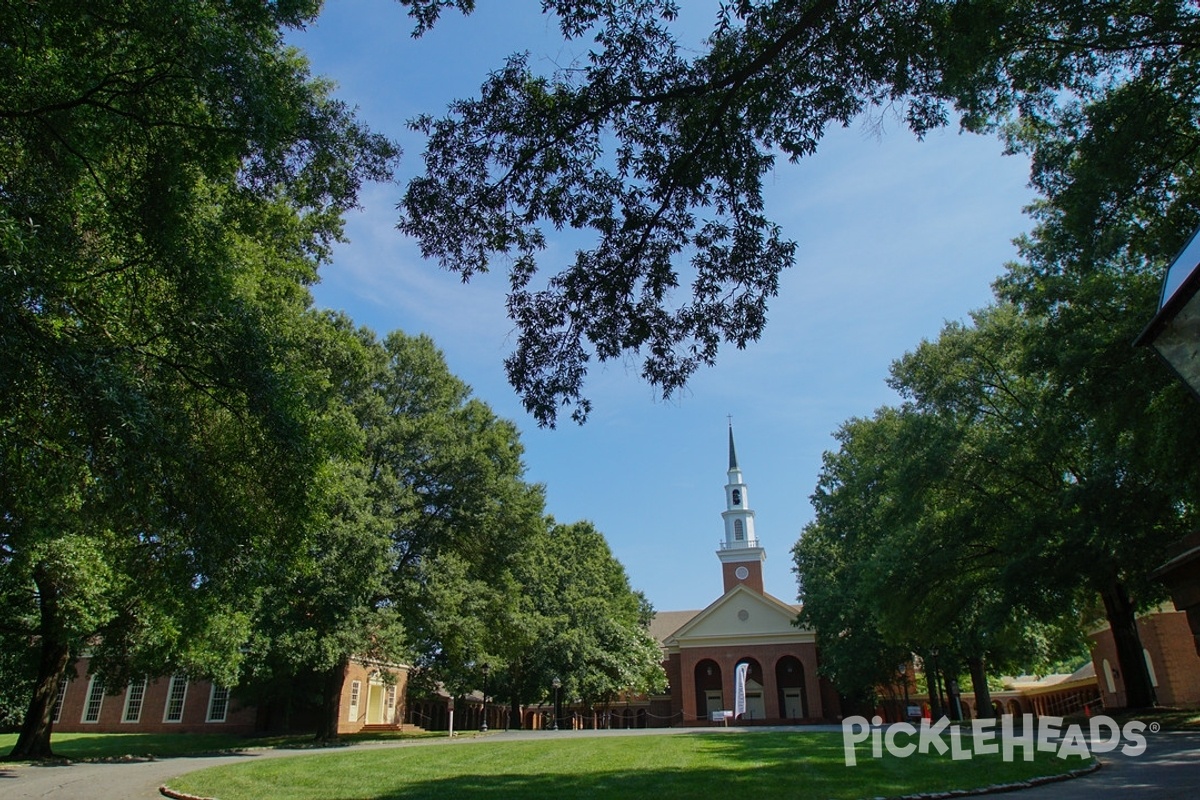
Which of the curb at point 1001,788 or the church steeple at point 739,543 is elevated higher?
the church steeple at point 739,543

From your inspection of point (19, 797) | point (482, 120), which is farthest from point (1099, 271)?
point (19, 797)

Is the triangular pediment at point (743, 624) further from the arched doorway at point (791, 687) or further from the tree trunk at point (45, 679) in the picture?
the tree trunk at point (45, 679)

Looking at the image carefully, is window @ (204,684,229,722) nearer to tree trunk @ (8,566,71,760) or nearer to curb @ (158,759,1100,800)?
tree trunk @ (8,566,71,760)

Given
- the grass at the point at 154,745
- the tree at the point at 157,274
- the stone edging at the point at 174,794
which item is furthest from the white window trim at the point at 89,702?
the tree at the point at 157,274

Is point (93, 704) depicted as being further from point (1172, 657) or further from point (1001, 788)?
point (1172, 657)

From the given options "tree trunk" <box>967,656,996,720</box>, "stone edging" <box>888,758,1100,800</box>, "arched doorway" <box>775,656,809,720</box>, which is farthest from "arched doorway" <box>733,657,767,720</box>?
"stone edging" <box>888,758,1100,800</box>

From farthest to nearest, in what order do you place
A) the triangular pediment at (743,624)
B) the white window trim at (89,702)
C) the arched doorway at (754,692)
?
the arched doorway at (754,692) < the triangular pediment at (743,624) < the white window trim at (89,702)

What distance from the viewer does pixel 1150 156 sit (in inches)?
395

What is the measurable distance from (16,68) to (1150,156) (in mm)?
13195

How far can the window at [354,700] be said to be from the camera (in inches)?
1391

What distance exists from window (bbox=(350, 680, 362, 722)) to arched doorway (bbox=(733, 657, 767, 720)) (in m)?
25.6

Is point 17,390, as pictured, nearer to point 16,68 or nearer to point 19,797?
point 16,68

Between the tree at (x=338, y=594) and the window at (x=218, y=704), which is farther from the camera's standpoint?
the window at (x=218, y=704)

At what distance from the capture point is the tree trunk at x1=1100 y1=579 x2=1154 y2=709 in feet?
70.7
